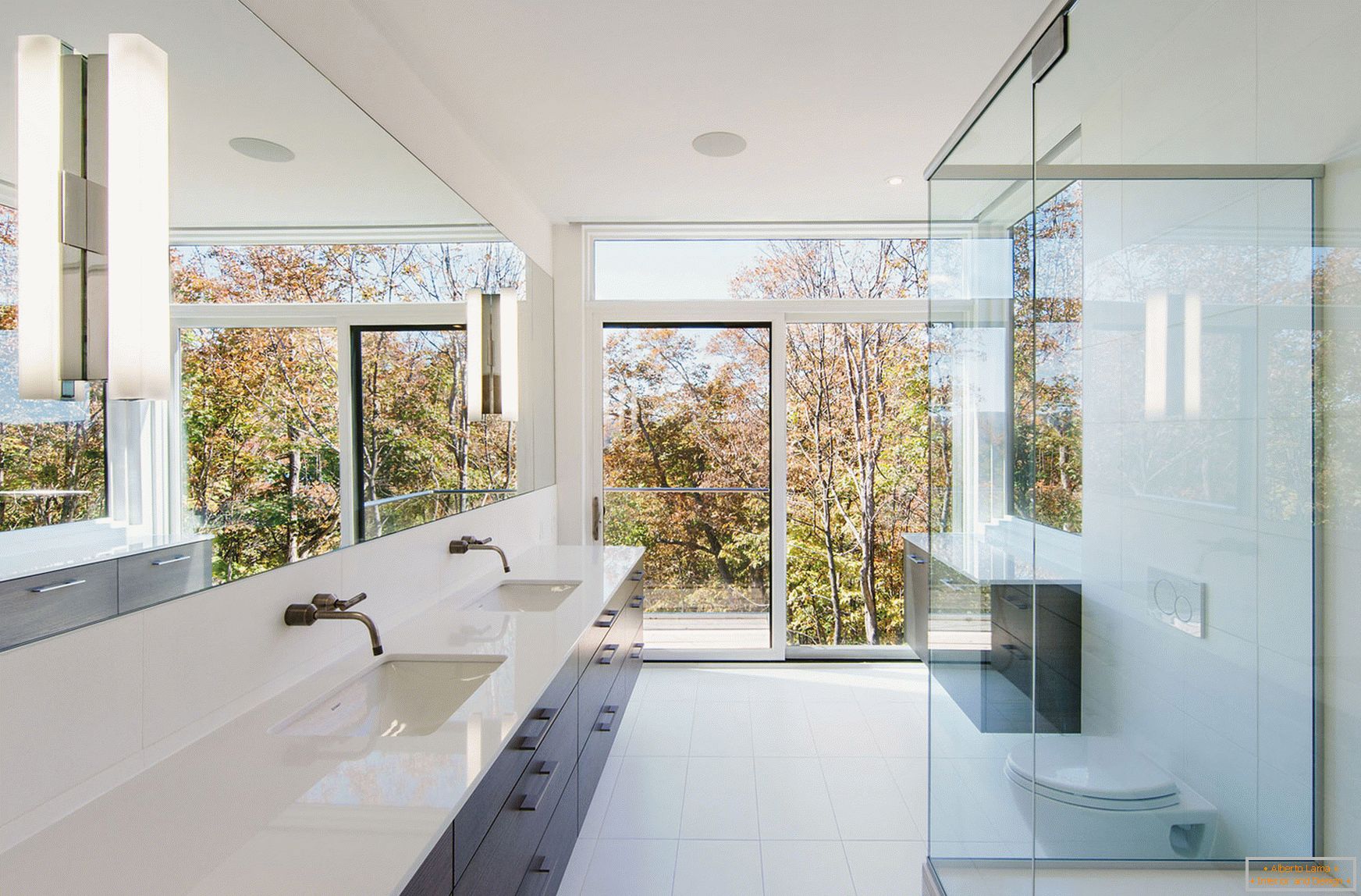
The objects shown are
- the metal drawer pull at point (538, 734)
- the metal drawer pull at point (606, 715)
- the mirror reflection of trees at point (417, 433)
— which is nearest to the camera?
the metal drawer pull at point (538, 734)

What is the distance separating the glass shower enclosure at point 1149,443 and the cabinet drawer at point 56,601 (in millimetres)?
1613

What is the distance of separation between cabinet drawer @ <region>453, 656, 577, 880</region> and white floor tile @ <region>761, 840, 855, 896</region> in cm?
84

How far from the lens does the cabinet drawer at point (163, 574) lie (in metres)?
1.14

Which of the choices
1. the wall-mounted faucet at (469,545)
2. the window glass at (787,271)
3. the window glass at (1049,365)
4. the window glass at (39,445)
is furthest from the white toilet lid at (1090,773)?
the window glass at (787,271)

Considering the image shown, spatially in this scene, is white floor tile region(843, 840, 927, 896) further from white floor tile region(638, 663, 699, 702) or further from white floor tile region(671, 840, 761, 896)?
white floor tile region(638, 663, 699, 702)

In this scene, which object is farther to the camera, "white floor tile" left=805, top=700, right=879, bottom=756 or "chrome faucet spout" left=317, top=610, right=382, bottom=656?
"white floor tile" left=805, top=700, right=879, bottom=756

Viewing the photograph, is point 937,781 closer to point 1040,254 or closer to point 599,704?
point 599,704

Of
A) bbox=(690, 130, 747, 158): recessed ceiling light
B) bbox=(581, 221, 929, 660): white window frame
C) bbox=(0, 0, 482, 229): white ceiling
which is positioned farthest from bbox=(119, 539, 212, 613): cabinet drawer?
bbox=(581, 221, 929, 660): white window frame

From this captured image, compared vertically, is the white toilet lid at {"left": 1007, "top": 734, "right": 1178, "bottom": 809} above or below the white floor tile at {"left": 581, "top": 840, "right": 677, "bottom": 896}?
above

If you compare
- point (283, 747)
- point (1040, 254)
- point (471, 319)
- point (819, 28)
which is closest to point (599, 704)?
point (283, 747)

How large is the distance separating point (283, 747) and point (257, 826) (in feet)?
0.97

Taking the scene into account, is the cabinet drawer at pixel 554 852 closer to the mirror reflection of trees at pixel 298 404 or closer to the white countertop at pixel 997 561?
the mirror reflection of trees at pixel 298 404

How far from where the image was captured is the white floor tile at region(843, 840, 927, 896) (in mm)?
2109

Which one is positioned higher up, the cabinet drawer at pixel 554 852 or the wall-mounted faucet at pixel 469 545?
the wall-mounted faucet at pixel 469 545
